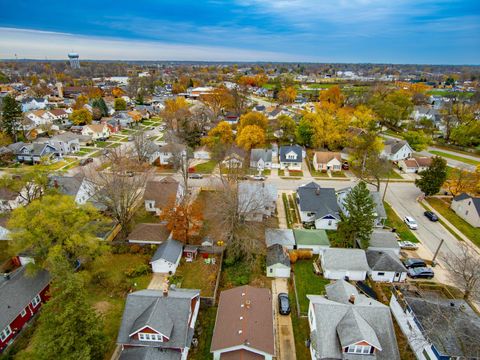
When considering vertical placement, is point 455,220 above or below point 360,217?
below

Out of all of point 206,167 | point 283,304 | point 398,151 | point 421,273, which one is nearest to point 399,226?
point 421,273

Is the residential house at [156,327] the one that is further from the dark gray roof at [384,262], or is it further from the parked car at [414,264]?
the parked car at [414,264]

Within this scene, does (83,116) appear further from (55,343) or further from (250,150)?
(55,343)

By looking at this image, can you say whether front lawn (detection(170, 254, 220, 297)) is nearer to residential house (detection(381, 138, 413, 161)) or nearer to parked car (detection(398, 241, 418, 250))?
parked car (detection(398, 241, 418, 250))

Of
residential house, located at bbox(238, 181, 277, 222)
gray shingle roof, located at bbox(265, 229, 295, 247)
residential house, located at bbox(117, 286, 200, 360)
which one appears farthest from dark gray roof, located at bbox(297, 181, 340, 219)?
residential house, located at bbox(117, 286, 200, 360)

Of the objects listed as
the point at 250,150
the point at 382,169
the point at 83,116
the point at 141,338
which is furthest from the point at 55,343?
the point at 83,116

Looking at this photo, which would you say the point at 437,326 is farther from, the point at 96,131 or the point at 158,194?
the point at 96,131

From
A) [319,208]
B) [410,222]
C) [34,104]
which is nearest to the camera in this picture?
[319,208]
